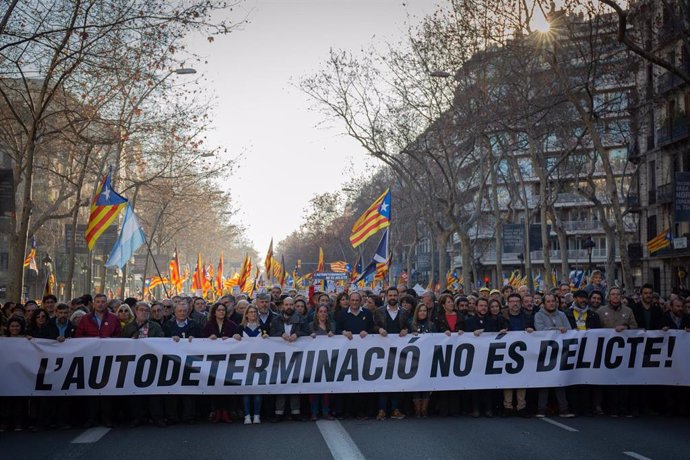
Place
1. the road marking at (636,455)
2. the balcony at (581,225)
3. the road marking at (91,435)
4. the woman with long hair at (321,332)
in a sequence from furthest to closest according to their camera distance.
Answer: the balcony at (581,225)
the woman with long hair at (321,332)
the road marking at (91,435)
the road marking at (636,455)

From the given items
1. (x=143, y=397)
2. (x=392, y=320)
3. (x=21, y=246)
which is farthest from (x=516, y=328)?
(x=21, y=246)

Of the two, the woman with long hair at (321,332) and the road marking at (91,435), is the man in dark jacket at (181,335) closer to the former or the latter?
the road marking at (91,435)

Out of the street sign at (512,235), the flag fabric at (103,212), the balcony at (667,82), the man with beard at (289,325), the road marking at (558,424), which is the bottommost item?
the road marking at (558,424)

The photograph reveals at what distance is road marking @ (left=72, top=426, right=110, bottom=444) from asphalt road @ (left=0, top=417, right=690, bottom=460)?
1 cm

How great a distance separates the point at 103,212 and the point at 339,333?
8.70 meters

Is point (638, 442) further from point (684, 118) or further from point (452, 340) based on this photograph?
point (684, 118)

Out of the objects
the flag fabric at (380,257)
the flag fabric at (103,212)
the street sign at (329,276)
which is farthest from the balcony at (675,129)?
the flag fabric at (103,212)

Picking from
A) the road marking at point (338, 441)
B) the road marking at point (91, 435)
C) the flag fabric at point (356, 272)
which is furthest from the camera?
the flag fabric at point (356, 272)

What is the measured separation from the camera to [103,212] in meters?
21.3

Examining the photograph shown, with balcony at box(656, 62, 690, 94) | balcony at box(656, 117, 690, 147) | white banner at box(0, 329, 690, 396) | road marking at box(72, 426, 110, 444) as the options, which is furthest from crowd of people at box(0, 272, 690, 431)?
balcony at box(656, 117, 690, 147)

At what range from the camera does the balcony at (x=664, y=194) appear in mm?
50750

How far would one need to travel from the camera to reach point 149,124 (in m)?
27.4

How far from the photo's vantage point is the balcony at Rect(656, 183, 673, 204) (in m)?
50.8

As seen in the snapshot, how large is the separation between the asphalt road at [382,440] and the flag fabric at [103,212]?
28.2ft
